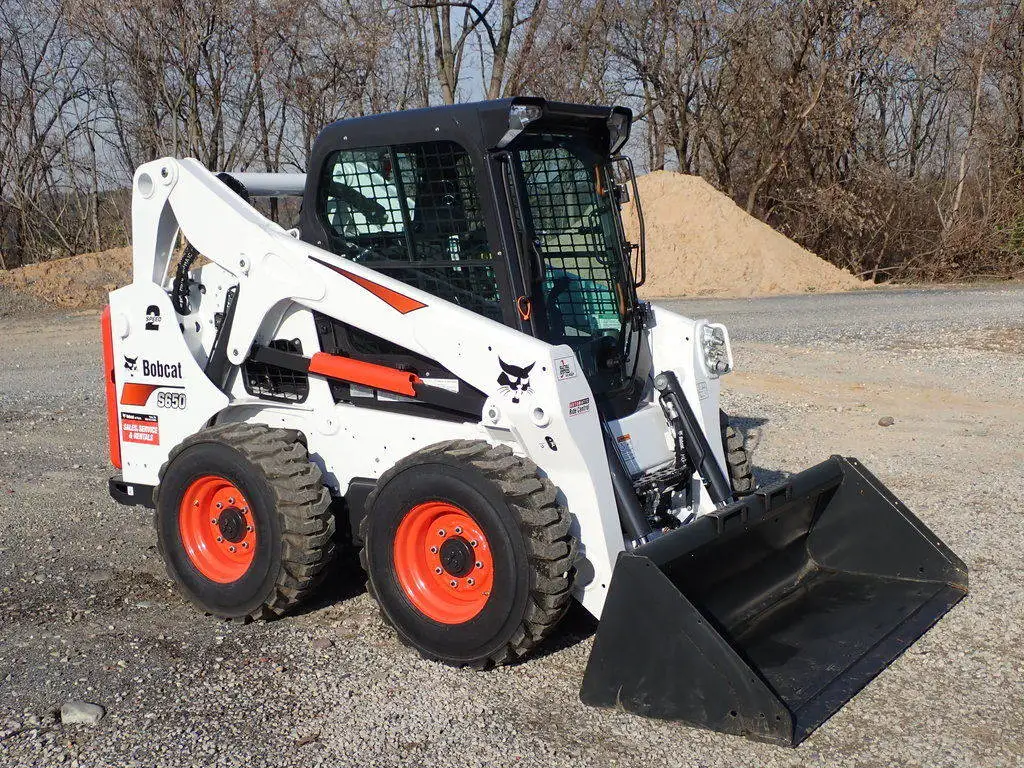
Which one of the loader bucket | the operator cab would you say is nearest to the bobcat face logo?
the operator cab

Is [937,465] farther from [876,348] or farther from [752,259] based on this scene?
[752,259]

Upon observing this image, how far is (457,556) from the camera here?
4.25 m

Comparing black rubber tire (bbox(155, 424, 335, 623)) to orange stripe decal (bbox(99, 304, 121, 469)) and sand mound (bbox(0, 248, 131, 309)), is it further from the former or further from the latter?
sand mound (bbox(0, 248, 131, 309))

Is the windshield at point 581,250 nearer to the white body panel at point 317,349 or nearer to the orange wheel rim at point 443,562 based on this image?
the white body panel at point 317,349

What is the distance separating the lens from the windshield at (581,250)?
4.77 metres

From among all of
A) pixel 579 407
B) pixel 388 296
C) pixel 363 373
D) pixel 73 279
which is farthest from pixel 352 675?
pixel 73 279

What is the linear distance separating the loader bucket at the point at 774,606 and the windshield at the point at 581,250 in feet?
3.37

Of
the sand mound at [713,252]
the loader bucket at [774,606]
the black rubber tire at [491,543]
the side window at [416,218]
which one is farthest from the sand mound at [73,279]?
the loader bucket at [774,606]

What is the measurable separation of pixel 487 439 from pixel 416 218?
1.08 metres

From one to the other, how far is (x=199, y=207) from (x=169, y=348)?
0.73 meters

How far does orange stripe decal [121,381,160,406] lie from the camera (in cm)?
542

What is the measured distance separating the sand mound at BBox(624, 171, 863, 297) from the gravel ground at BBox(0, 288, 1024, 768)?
1396cm

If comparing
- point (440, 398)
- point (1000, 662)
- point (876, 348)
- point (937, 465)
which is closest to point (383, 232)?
point (440, 398)

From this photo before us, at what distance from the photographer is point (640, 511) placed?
4340mm
